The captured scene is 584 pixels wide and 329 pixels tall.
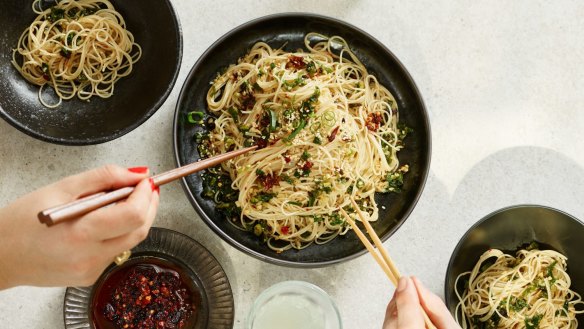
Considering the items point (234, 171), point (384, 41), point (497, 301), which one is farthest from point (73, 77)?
point (497, 301)

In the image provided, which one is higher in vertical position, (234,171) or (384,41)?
(384,41)

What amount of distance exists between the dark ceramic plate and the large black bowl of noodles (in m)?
0.19

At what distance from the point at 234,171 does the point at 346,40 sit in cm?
86

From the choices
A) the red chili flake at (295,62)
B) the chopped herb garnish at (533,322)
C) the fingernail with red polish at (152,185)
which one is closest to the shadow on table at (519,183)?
the chopped herb garnish at (533,322)

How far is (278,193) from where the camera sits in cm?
283

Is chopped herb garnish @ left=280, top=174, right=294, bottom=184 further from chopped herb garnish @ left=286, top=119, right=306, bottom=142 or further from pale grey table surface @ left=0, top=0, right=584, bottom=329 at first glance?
pale grey table surface @ left=0, top=0, right=584, bottom=329

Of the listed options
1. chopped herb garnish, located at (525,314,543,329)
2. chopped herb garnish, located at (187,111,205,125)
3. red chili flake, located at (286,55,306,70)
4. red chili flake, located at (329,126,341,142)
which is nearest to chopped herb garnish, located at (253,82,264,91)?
red chili flake, located at (286,55,306,70)

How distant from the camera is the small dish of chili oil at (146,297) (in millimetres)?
2742

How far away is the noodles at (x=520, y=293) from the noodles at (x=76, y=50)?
202 cm

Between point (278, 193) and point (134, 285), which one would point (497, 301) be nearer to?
point (278, 193)

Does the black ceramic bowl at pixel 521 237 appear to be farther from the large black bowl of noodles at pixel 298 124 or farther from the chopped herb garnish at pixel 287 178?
the chopped herb garnish at pixel 287 178

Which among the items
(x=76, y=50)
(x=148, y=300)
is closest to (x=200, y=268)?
(x=148, y=300)

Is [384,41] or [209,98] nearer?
[209,98]

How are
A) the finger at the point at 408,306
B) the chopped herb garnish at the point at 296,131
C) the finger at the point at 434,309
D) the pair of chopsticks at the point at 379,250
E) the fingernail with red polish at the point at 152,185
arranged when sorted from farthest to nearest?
the chopped herb garnish at the point at 296,131, the pair of chopsticks at the point at 379,250, the finger at the point at 434,309, the finger at the point at 408,306, the fingernail with red polish at the point at 152,185
